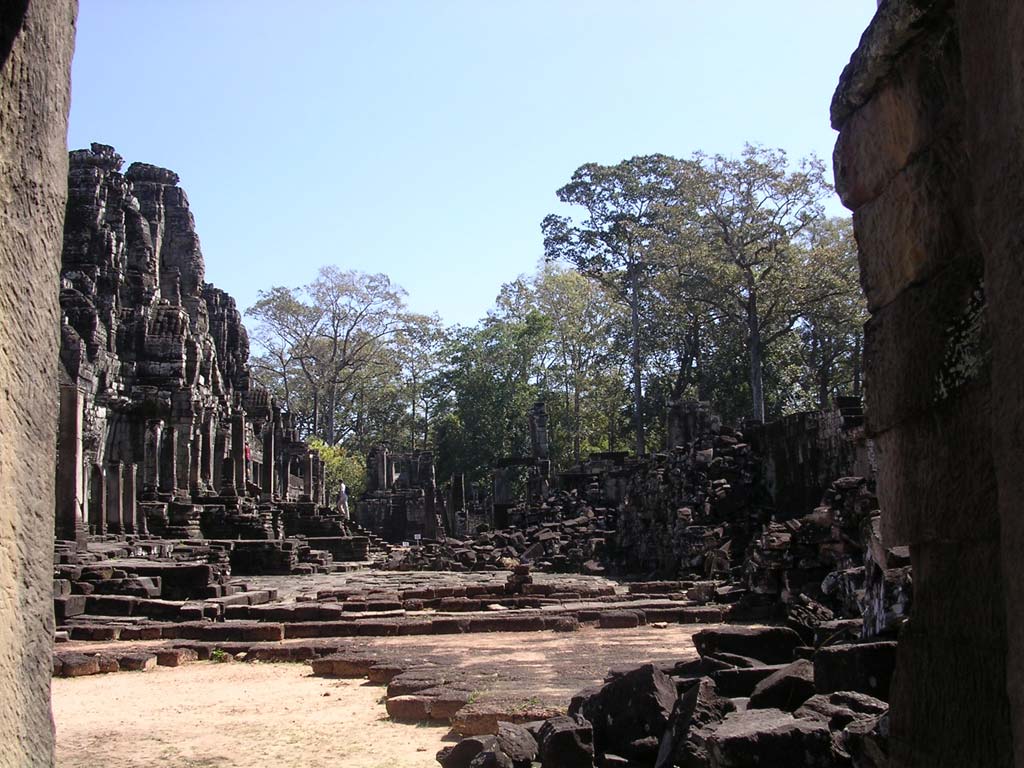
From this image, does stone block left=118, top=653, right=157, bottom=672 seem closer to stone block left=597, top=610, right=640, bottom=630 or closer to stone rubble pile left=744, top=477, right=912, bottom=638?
stone block left=597, top=610, right=640, bottom=630

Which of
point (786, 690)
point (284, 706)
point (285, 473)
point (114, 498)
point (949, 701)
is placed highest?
point (285, 473)

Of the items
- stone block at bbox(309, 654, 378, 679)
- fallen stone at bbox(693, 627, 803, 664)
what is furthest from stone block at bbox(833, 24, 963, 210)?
stone block at bbox(309, 654, 378, 679)

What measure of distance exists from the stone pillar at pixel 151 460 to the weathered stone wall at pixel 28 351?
2534 cm

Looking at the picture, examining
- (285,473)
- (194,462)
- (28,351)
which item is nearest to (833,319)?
(194,462)


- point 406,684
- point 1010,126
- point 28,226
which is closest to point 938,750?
point 1010,126

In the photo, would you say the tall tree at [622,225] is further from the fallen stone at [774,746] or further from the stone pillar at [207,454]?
the fallen stone at [774,746]

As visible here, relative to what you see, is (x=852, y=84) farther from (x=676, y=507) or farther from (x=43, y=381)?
(x=676, y=507)

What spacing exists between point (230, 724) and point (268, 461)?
34.2 metres

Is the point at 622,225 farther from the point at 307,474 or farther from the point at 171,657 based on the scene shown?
the point at 171,657

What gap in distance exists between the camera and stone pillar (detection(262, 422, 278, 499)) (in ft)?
133

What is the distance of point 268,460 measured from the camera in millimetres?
41125

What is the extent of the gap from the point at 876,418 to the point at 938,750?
102 centimetres

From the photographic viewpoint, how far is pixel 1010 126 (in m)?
2.60

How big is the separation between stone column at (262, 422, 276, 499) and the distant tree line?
13676 millimetres
